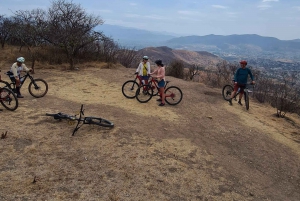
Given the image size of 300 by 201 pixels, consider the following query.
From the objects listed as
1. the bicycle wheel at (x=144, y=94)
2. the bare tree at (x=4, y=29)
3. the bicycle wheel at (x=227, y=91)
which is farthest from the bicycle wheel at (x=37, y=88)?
the bare tree at (x=4, y=29)

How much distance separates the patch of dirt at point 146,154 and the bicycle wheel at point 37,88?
0.75ft

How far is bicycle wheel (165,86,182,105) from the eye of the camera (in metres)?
8.23

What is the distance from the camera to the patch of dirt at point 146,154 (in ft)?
12.5

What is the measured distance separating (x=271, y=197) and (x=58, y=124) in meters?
4.89

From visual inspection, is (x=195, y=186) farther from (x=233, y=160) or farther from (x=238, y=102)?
(x=238, y=102)

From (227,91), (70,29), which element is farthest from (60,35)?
(227,91)

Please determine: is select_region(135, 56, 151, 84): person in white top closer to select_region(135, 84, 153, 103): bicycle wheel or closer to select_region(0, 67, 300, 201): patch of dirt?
select_region(135, 84, 153, 103): bicycle wheel

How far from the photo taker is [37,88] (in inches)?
312

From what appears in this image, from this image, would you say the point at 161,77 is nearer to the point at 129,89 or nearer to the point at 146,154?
the point at 129,89

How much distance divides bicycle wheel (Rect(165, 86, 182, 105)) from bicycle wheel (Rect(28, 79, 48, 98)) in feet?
14.0

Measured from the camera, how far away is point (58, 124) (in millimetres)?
5918

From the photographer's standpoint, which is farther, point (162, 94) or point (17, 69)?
point (162, 94)

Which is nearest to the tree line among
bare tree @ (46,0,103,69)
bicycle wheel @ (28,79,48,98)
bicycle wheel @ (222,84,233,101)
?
bare tree @ (46,0,103,69)

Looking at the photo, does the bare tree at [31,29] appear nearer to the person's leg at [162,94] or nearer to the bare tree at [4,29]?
the bare tree at [4,29]
